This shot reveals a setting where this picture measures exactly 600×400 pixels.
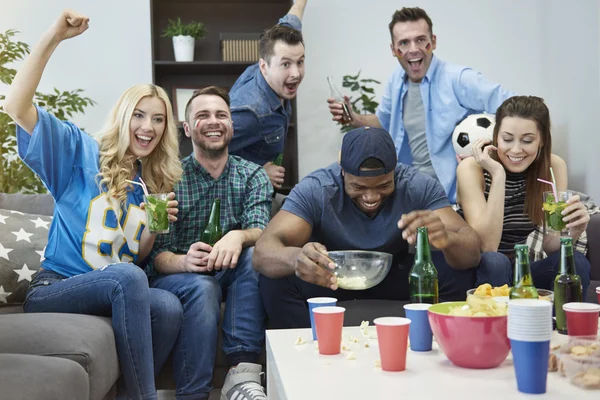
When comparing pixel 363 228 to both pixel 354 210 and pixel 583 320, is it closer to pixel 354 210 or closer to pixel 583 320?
pixel 354 210

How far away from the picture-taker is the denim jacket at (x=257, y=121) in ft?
11.0

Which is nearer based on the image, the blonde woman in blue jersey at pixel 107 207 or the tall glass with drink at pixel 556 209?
the blonde woman in blue jersey at pixel 107 207

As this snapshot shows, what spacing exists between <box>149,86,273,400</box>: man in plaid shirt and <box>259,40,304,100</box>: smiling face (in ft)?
1.59

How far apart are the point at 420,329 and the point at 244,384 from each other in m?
0.89

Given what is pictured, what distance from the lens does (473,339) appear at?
1.43m

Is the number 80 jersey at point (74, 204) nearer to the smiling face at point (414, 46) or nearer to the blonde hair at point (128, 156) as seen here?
the blonde hair at point (128, 156)

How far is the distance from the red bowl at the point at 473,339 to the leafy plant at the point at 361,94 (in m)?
3.31

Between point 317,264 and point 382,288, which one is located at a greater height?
point 317,264

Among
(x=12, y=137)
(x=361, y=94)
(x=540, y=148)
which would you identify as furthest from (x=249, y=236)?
(x=361, y=94)

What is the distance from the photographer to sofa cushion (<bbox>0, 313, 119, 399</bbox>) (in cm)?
186

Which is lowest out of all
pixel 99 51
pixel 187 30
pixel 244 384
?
pixel 244 384

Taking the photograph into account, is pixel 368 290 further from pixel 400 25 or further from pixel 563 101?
pixel 563 101

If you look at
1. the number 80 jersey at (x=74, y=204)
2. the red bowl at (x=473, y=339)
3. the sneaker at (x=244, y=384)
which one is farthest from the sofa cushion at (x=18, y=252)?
the red bowl at (x=473, y=339)

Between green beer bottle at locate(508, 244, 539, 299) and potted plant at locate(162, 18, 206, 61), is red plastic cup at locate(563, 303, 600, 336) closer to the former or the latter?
green beer bottle at locate(508, 244, 539, 299)
